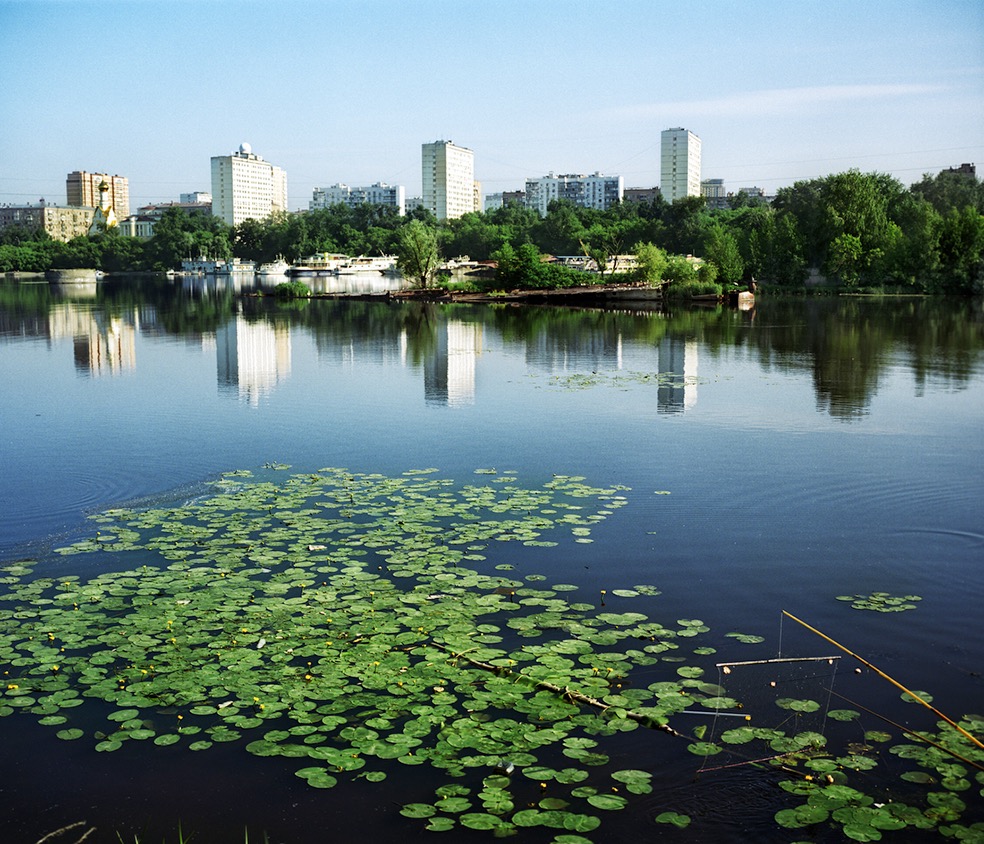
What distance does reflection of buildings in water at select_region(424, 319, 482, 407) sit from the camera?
60.3 feet

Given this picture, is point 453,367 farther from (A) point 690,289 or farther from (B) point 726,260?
(B) point 726,260

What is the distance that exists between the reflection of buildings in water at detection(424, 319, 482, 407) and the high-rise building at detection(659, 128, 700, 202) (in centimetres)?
15981

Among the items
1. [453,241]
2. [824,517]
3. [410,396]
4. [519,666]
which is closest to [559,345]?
[410,396]

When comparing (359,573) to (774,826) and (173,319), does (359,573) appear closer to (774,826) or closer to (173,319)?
(774,826)

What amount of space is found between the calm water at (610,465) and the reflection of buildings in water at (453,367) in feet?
0.52

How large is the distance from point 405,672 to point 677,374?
16603 millimetres

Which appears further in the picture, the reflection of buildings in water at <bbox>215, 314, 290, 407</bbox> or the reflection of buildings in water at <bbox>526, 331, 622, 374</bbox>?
the reflection of buildings in water at <bbox>526, 331, 622, 374</bbox>

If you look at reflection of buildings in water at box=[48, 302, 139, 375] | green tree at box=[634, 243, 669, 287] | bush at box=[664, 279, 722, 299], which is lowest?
reflection of buildings in water at box=[48, 302, 139, 375]

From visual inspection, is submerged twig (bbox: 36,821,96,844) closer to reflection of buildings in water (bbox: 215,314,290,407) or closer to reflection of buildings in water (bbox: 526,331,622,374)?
reflection of buildings in water (bbox: 215,314,290,407)

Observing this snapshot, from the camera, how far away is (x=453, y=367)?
2322 cm

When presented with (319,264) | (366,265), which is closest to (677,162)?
(366,265)

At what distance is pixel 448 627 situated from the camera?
273 inches

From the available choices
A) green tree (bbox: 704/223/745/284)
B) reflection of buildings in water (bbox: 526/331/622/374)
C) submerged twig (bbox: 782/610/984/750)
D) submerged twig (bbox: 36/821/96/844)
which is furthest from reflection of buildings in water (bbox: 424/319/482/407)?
green tree (bbox: 704/223/745/284)

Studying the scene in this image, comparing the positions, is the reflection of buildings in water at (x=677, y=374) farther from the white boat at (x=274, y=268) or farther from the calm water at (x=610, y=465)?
the white boat at (x=274, y=268)
